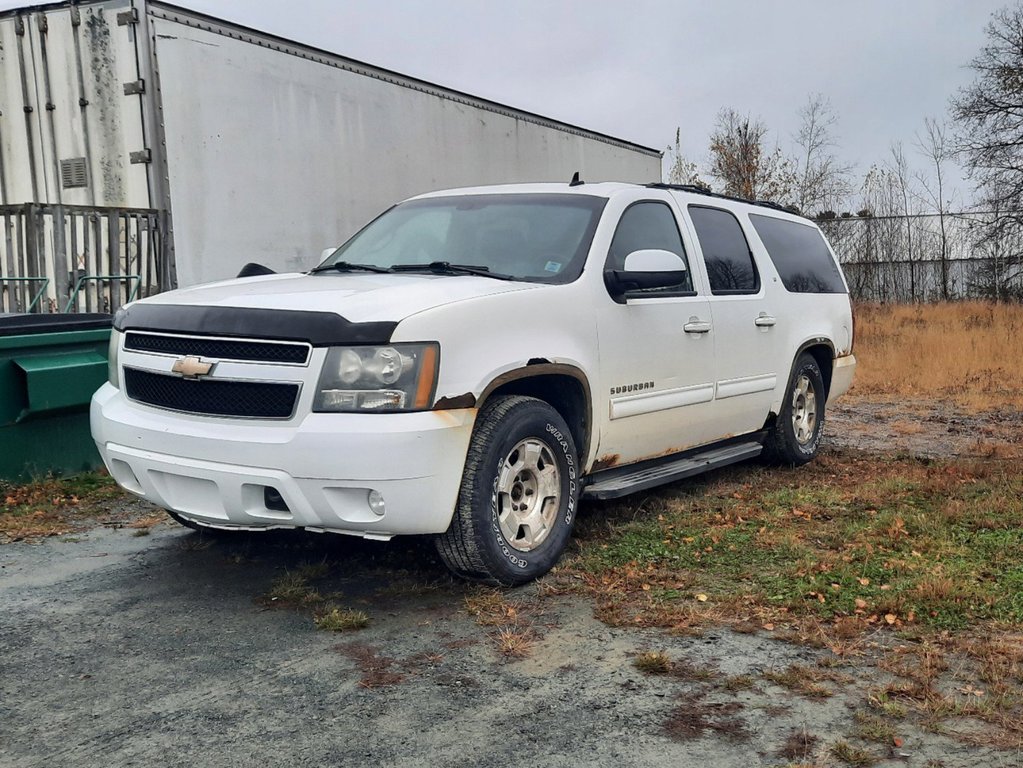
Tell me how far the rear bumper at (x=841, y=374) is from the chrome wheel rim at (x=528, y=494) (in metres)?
3.73

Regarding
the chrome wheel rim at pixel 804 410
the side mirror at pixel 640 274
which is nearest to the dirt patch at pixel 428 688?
the side mirror at pixel 640 274

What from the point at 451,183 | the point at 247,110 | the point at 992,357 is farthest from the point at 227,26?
the point at 992,357

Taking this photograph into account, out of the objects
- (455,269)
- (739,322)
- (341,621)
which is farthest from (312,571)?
(739,322)

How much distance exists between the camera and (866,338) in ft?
A: 53.6

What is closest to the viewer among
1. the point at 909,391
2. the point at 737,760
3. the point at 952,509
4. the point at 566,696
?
the point at 737,760

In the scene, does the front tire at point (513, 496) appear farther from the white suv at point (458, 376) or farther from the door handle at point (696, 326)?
the door handle at point (696, 326)

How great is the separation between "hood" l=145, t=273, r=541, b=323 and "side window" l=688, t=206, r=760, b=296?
1774mm

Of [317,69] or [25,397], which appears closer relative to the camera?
[25,397]

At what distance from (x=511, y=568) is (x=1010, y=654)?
6.26ft

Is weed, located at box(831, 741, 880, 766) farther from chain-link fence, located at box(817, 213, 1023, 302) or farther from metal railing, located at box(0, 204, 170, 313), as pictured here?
chain-link fence, located at box(817, 213, 1023, 302)

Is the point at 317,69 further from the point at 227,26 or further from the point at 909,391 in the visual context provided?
the point at 909,391

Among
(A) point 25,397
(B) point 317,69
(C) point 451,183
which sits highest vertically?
(B) point 317,69

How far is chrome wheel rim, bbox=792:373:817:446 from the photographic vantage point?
7062mm

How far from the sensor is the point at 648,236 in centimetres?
555
